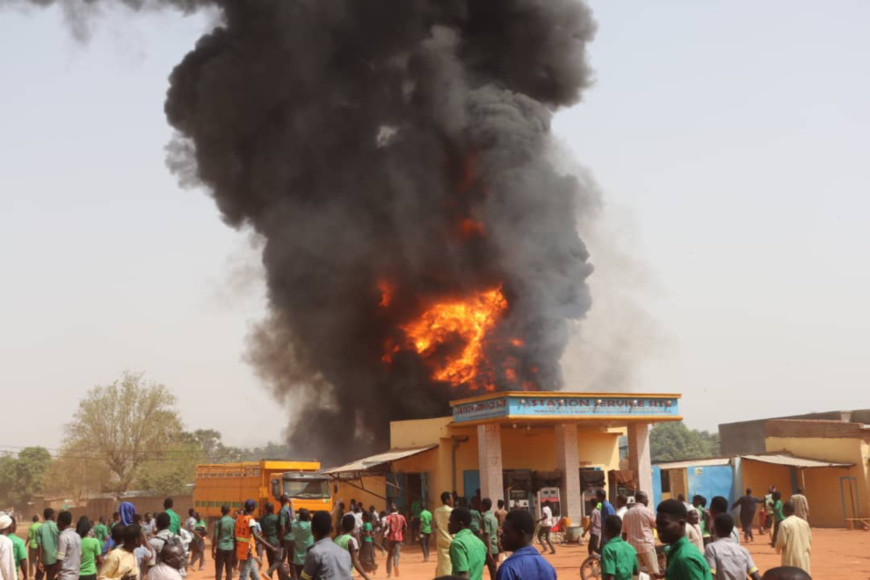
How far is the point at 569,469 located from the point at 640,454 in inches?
117

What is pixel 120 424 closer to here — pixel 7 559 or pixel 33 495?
pixel 33 495

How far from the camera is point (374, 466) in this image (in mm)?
31344

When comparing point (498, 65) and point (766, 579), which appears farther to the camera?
point (498, 65)

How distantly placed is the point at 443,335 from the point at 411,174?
8489mm

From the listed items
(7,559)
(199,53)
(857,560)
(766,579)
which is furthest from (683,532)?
(199,53)

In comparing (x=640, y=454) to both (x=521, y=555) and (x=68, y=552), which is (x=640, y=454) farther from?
(x=521, y=555)

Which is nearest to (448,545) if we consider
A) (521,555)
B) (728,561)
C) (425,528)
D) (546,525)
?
(728,561)

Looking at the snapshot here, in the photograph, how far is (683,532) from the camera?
20.0 ft

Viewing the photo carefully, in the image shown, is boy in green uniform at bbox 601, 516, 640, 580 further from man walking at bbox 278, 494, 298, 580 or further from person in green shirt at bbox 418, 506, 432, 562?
person in green shirt at bbox 418, 506, 432, 562

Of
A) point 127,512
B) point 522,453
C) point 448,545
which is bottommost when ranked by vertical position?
point 448,545

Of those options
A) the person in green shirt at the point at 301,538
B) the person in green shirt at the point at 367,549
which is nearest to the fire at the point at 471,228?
the person in green shirt at the point at 367,549

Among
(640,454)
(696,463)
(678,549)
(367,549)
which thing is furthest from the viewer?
(696,463)

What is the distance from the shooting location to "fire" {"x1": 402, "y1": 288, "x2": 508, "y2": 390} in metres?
43.9

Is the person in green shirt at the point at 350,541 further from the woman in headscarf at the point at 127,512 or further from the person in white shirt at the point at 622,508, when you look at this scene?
the woman in headscarf at the point at 127,512
